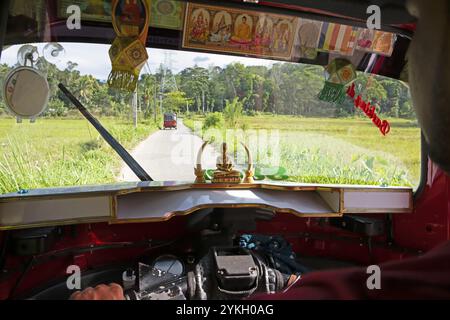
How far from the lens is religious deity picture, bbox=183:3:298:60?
2.41m

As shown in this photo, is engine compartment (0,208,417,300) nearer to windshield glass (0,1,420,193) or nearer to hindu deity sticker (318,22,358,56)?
windshield glass (0,1,420,193)

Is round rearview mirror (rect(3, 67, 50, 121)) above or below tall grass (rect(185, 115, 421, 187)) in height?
above

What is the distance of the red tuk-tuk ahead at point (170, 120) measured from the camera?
8.39 feet

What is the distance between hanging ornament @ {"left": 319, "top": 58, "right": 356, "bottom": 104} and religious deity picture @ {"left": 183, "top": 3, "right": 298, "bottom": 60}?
351 mm

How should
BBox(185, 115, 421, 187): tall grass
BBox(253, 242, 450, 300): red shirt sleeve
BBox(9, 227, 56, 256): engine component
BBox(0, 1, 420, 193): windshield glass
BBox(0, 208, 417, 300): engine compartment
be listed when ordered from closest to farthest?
BBox(253, 242, 450, 300): red shirt sleeve, BBox(9, 227, 56, 256): engine component, BBox(0, 208, 417, 300): engine compartment, BBox(0, 1, 420, 193): windshield glass, BBox(185, 115, 421, 187): tall grass

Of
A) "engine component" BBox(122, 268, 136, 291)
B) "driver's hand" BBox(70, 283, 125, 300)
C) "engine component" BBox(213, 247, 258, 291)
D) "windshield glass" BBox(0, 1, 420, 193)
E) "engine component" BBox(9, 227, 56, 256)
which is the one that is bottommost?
"engine component" BBox(122, 268, 136, 291)

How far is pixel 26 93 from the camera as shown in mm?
2090


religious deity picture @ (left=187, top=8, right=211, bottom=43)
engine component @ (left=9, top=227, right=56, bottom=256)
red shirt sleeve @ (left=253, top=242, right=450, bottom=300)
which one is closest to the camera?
red shirt sleeve @ (left=253, top=242, right=450, bottom=300)

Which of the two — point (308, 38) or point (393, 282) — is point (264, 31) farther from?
point (393, 282)

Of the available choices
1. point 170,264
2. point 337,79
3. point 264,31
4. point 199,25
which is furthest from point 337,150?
point 170,264

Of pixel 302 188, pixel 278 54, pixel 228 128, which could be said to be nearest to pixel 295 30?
pixel 278 54

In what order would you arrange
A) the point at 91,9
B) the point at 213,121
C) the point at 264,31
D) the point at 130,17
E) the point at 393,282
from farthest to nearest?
the point at 213,121 < the point at 264,31 < the point at 130,17 < the point at 91,9 < the point at 393,282

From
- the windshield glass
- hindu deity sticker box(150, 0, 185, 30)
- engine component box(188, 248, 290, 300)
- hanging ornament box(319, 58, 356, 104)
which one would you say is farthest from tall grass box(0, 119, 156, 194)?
hanging ornament box(319, 58, 356, 104)

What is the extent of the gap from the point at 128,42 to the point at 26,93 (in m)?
0.70
